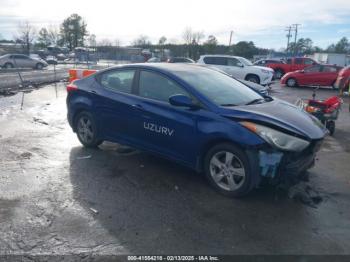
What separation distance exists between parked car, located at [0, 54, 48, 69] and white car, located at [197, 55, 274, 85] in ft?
69.8

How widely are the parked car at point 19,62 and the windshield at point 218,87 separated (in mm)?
30156

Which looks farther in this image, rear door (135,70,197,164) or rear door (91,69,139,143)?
rear door (91,69,139,143)

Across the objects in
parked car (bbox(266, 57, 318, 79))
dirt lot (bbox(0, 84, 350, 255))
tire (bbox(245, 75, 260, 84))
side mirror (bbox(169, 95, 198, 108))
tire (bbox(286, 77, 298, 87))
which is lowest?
dirt lot (bbox(0, 84, 350, 255))

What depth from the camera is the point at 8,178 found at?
184 inches

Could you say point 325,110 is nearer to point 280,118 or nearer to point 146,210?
point 280,118

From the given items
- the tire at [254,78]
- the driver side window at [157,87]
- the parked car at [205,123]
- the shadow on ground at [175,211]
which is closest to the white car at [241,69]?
the tire at [254,78]

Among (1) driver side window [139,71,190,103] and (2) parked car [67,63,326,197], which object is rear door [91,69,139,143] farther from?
(1) driver side window [139,71,190,103]

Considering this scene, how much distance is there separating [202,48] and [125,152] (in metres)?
55.8

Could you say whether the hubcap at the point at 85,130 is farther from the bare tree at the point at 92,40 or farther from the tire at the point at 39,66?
the bare tree at the point at 92,40

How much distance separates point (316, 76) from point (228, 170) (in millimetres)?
16958

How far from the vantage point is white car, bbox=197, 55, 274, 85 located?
1700 centimetres

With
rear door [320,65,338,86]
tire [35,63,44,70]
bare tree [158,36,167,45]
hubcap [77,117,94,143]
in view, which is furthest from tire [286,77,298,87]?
bare tree [158,36,167,45]

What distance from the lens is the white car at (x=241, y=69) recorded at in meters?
17.0

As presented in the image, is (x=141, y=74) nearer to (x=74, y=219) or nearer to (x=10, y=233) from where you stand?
(x=74, y=219)
